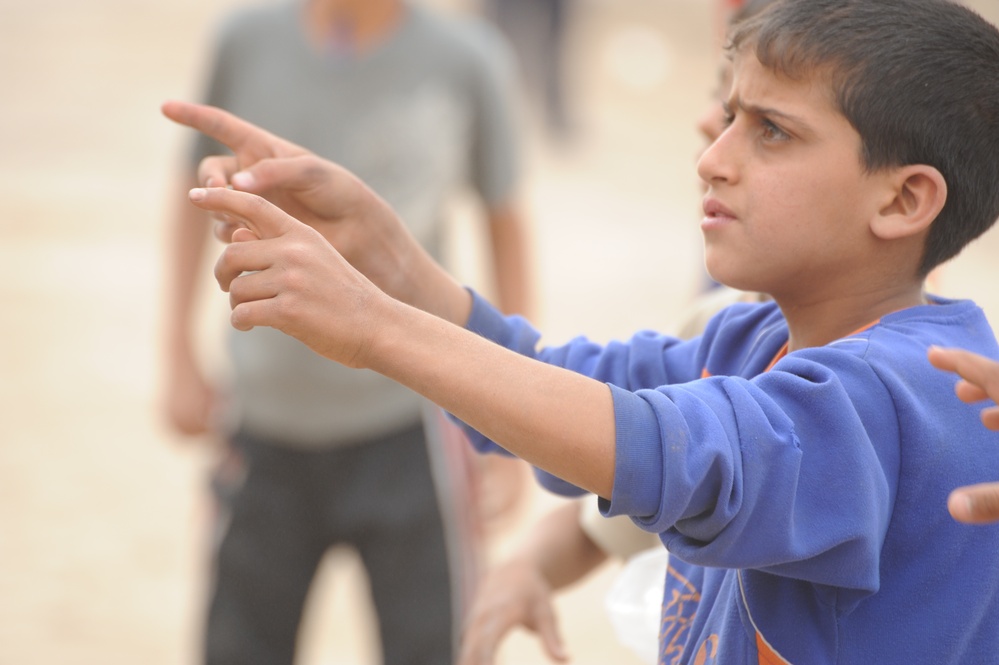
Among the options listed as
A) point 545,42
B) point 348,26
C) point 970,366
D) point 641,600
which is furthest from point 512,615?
point 545,42

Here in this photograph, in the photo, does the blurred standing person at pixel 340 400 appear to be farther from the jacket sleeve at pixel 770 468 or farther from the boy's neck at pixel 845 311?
the jacket sleeve at pixel 770 468

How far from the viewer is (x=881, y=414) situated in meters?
1.23

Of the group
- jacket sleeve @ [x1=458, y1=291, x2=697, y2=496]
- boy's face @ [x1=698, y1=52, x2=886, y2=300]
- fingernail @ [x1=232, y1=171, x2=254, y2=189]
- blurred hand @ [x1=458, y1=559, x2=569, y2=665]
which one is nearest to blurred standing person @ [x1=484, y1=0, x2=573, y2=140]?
blurred hand @ [x1=458, y1=559, x2=569, y2=665]

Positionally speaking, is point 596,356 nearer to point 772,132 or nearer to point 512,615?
point 772,132

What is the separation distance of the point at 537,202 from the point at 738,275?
8569 mm

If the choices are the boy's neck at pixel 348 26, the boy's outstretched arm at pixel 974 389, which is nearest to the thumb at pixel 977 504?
the boy's outstretched arm at pixel 974 389

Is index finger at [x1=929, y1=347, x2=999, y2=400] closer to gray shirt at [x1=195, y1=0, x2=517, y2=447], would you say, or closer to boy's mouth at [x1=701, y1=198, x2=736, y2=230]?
boy's mouth at [x1=701, y1=198, x2=736, y2=230]

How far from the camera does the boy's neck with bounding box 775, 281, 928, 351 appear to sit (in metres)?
1.42

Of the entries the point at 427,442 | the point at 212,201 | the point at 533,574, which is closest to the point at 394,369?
the point at 212,201

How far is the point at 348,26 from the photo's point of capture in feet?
9.86

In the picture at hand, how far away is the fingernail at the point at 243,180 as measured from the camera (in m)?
1.53

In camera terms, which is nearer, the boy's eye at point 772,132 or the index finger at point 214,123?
the boy's eye at point 772,132

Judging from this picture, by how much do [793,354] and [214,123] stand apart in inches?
30.5

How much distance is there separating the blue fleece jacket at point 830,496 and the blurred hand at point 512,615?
0.58 m
